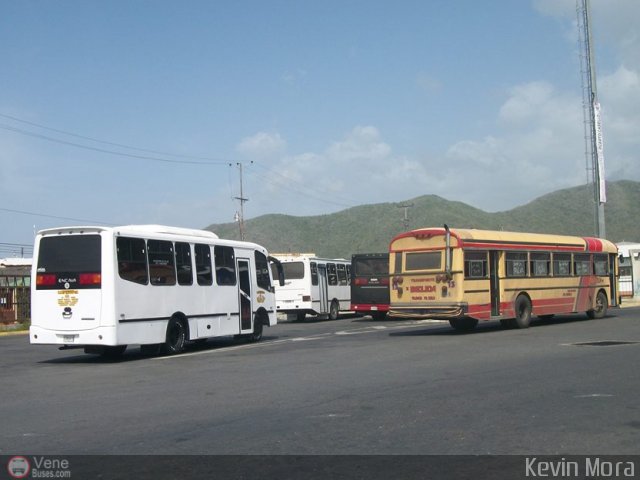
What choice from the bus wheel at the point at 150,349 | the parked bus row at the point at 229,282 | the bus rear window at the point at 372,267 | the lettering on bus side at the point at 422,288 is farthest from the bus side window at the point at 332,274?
the bus wheel at the point at 150,349

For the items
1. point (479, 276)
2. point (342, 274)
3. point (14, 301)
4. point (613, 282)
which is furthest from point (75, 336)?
point (342, 274)

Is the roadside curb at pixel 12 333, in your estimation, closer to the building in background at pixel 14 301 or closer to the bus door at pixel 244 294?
the building in background at pixel 14 301

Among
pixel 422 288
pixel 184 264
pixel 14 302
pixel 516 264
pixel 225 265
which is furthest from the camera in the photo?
pixel 14 302

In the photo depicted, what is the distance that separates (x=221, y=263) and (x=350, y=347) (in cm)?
428

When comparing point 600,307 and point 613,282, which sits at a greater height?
point 613,282

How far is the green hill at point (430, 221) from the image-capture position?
13412 cm

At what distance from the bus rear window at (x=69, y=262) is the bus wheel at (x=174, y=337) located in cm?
259

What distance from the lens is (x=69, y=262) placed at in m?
17.0

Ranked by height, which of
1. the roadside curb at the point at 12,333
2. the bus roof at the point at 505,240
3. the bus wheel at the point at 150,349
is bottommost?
the roadside curb at the point at 12,333

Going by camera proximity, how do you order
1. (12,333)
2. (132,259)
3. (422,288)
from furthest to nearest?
(12,333)
(422,288)
(132,259)

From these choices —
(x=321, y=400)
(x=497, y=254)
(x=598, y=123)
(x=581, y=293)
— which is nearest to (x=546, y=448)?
(x=321, y=400)

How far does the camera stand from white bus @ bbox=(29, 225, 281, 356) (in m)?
16.7

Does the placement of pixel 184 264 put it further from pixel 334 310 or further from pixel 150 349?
pixel 334 310

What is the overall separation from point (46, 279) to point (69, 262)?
684mm
